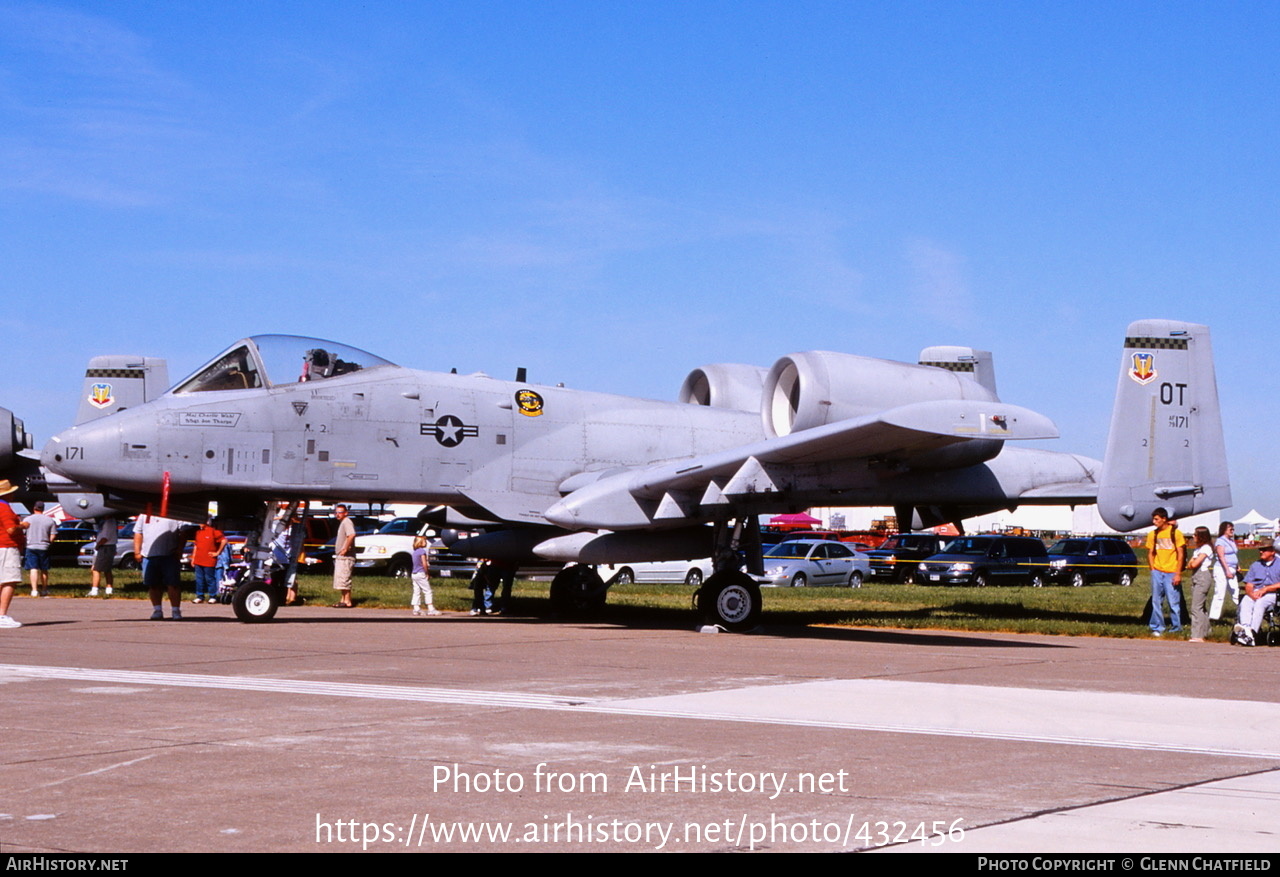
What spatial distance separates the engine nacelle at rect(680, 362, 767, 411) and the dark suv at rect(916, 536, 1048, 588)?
18807 mm

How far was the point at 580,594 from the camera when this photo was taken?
65.0 feet

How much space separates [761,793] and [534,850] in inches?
54.4

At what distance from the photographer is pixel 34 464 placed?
82.7ft

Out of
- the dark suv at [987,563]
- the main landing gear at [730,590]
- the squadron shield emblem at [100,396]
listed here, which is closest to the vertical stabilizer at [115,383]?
the squadron shield emblem at [100,396]

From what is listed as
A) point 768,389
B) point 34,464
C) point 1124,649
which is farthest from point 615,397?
point 34,464

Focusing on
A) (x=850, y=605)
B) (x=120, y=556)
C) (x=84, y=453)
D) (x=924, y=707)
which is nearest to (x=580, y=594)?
(x=850, y=605)

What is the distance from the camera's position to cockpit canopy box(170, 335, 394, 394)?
54.1 feet

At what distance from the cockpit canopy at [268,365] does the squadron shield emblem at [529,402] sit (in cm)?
231

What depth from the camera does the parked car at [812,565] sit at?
114 ft

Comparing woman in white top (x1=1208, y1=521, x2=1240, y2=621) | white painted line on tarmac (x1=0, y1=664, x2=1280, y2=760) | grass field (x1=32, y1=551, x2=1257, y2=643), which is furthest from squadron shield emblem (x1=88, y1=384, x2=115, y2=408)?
woman in white top (x1=1208, y1=521, x2=1240, y2=621)

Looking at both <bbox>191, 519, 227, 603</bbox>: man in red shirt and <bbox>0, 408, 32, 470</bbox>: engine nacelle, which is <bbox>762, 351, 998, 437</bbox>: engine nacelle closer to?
<bbox>191, 519, 227, 603</bbox>: man in red shirt

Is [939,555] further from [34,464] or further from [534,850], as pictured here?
[534,850]

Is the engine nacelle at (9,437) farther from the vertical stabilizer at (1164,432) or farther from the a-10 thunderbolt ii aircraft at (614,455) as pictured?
the vertical stabilizer at (1164,432)

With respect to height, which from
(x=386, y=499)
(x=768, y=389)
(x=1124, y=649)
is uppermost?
(x=768, y=389)
